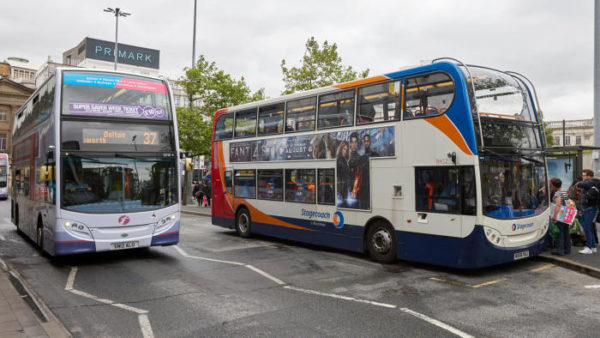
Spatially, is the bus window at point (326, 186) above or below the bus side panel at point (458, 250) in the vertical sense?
above

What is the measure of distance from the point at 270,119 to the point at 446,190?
6.00 metres

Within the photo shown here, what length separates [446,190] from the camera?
8.63 meters

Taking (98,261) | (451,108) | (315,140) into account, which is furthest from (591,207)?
(98,261)

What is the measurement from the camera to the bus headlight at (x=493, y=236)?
26.9ft

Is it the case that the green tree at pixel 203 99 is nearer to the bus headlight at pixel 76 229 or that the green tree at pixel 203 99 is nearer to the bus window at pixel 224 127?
the bus window at pixel 224 127

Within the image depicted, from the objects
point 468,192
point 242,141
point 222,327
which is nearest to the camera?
point 222,327

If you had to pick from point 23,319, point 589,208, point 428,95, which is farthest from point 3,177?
point 589,208

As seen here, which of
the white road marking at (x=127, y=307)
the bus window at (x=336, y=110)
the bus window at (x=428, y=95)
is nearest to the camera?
the white road marking at (x=127, y=307)

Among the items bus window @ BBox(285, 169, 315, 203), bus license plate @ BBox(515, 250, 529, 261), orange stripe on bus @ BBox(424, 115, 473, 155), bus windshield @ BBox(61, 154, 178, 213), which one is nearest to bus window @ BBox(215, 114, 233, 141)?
bus window @ BBox(285, 169, 315, 203)

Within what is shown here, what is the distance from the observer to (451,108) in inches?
334

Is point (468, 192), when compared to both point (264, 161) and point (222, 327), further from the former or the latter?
point (264, 161)

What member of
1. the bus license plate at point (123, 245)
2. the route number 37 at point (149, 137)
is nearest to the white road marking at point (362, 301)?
the bus license plate at point (123, 245)

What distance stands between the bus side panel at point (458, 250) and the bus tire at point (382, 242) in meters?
0.23

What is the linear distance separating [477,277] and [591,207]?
10.9ft
